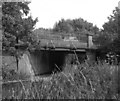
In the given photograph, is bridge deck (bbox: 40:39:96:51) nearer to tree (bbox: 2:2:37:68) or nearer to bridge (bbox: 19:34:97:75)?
bridge (bbox: 19:34:97:75)

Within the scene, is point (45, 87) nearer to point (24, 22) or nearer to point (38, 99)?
point (38, 99)

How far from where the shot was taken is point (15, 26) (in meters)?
7.26

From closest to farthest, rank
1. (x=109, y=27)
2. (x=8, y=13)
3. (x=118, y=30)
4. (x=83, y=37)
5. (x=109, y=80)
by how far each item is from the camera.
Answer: (x=109, y=80) → (x=8, y=13) → (x=118, y=30) → (x=109, y=27) → (x=83, y=37)

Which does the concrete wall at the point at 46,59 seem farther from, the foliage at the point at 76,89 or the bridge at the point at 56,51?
the foliage at the point at 76,89

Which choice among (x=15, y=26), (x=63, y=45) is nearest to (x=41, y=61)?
(x=63, y=45)

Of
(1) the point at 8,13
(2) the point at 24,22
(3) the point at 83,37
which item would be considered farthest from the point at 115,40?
(1) the point at 8,13

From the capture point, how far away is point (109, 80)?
3.25m

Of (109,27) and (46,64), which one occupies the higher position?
(109,27)

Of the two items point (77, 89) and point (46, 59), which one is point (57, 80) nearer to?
point (77, 89)

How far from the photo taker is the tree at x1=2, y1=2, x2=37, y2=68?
6.45 metres

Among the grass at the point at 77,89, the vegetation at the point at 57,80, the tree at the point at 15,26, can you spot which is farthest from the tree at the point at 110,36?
the grass at the point at 77,89

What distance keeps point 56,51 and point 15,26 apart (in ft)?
21.0

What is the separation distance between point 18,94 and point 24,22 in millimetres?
4921

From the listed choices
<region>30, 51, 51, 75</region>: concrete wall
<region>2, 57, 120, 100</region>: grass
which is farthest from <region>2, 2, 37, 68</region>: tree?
<region>30, 51, 51, 75</region>: concrete wall
